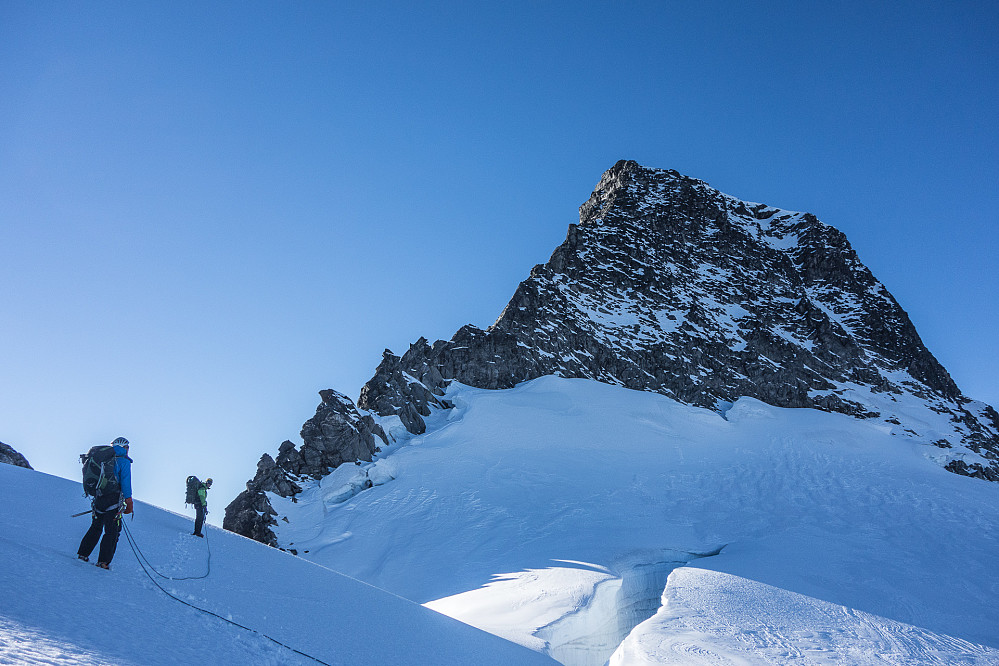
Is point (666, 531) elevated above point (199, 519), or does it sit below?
above

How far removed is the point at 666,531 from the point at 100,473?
59.2ft

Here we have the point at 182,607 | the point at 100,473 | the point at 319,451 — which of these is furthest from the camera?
the point at 319,451

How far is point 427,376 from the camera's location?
38375mm

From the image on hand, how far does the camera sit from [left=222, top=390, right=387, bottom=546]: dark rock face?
2862 centimetres

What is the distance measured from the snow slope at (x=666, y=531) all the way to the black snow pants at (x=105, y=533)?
6355 millimetres

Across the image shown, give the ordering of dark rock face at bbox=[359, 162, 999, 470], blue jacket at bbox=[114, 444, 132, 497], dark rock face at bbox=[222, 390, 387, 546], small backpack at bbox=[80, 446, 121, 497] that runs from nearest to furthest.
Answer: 1. small backpack at bbox=[80, 446, 121, 497]
2. blue jacket at bbox=[114, 444, 132, 497]
3. dark rock face at bbox=[222, 390, 387, 546]
4. dark rock face at bbox=[359, 162, 999, 470]

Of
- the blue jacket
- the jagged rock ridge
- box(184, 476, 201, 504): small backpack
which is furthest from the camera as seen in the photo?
the jagged rock ridge

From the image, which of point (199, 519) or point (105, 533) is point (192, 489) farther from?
point (105, 533)

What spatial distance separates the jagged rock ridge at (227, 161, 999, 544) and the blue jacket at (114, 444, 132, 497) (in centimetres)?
2794

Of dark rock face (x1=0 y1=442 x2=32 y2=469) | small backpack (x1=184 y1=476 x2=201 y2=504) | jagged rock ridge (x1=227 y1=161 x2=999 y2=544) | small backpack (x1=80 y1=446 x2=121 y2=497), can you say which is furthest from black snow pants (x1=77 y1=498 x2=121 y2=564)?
jagged rock ridge (x1=227 y1=161 x2=999 y2=544)

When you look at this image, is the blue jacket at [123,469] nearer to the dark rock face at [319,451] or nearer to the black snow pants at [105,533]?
the black snow pants at [105,533]

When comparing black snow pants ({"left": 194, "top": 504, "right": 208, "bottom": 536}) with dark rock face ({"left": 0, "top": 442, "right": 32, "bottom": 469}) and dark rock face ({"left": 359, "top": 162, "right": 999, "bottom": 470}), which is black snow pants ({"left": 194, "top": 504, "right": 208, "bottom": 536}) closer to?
dark rock face ({"left": 0, "top": 442, "right": 32, "bottom": 469})

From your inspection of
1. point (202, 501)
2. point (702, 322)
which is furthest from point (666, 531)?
point (702, 322)

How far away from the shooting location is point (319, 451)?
31500 mm
